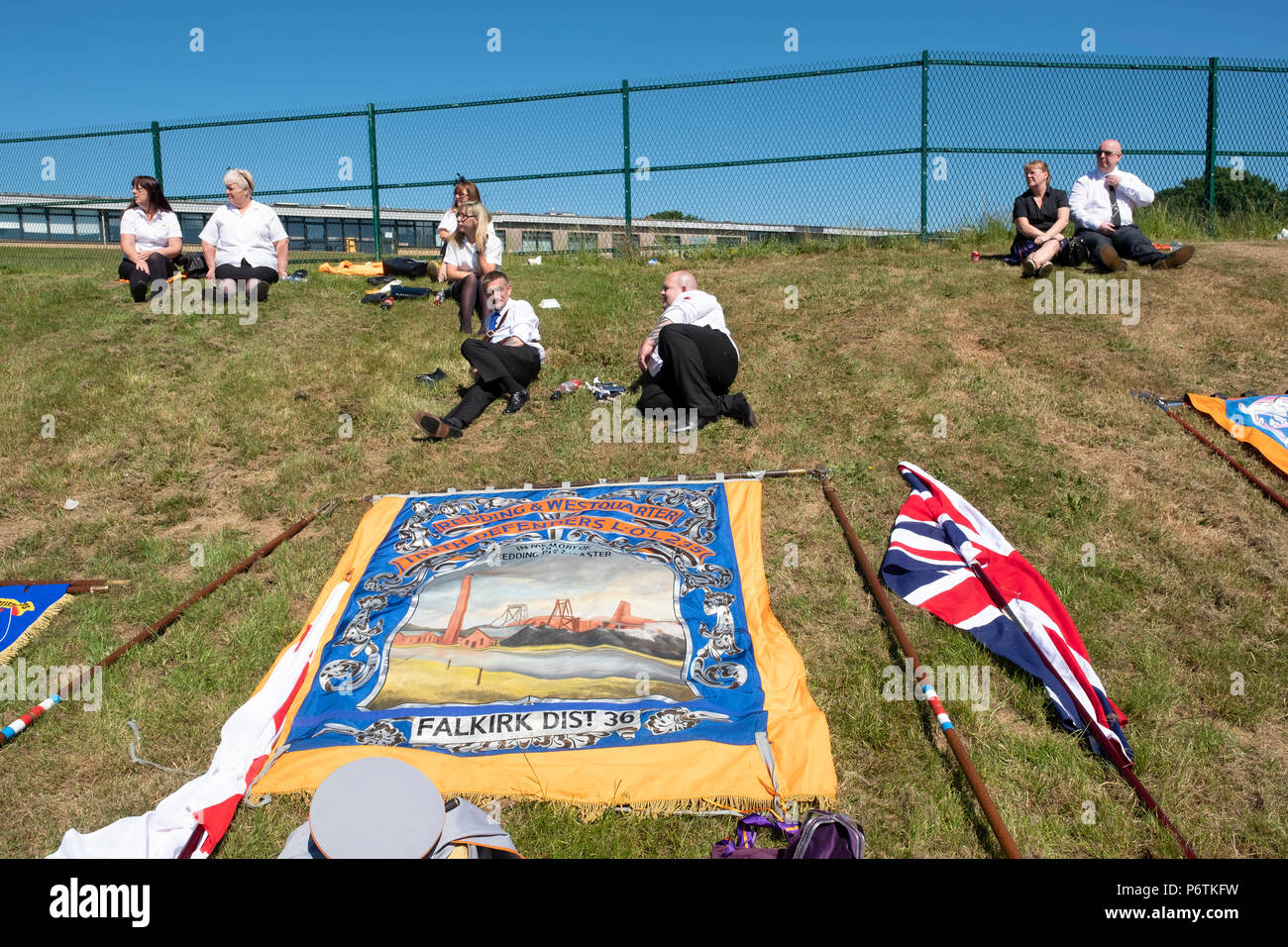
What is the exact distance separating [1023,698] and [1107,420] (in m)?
3.31

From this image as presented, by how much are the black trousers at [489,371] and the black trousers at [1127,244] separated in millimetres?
6179

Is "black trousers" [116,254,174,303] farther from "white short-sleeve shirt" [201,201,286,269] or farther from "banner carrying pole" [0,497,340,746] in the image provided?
"banner carrying pole" [0,497,340,746]

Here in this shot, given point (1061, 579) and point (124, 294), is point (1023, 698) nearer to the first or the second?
point (1061, 579)

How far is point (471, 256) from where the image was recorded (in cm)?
948

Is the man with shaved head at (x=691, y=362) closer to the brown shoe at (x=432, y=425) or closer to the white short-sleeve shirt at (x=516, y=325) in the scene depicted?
the white short-sleeve shirt at (x=516, y=325)

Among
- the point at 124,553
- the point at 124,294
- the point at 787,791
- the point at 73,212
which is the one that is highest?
the point at 73,212

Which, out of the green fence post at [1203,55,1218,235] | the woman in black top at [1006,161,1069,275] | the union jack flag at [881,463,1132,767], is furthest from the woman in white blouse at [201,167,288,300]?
the green fence post at [1203,55,1218,235]

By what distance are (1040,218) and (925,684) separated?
7547 millimetres

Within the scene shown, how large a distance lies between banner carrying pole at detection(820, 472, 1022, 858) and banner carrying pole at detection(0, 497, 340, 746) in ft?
11.7

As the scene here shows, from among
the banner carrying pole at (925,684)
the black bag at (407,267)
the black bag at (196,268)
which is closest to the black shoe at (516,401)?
the banner carrying pole at (925,684)

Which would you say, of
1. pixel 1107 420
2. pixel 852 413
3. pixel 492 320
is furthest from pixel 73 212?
pixel 1107 420

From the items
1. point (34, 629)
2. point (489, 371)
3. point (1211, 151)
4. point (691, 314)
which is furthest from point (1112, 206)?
point (34, 629)

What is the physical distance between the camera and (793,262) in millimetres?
11297

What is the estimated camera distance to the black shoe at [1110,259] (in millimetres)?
8797
